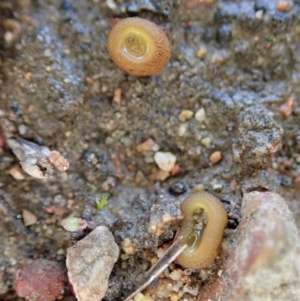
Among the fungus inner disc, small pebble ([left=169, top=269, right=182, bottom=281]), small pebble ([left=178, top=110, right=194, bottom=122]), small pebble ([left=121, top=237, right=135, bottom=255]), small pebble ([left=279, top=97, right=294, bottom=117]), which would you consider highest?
small pebble ([left=279, top=97, right=294, bottom=117])

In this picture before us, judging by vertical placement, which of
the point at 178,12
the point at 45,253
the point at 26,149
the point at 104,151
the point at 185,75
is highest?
the point at 178,12

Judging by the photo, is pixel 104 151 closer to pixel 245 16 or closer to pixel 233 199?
pixel 233 199

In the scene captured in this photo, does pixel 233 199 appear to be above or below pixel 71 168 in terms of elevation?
above

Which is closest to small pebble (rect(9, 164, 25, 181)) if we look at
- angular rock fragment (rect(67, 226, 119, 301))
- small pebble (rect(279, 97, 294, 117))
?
angular rock fragment (rect(67, 226, 119, 301))

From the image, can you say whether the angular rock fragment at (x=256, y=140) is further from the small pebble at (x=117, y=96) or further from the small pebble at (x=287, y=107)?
the small pebble at (x=117, y=96)

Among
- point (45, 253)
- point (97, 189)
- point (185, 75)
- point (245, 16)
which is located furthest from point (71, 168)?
point (245, 16)

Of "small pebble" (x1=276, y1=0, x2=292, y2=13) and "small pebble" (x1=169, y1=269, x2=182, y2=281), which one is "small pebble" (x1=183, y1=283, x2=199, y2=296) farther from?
"small pebble" (x1=276, y1=0, x2=292, y2=13)
